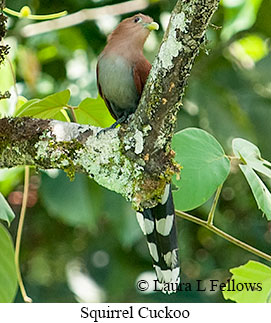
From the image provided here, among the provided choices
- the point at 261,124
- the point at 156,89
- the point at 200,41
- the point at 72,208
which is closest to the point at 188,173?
the point at 156,89

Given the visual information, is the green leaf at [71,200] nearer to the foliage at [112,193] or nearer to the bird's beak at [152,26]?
the foliage at [112,193]

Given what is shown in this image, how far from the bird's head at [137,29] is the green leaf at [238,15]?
4.01 ft

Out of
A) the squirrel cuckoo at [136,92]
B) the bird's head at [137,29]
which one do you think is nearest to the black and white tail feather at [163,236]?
the squirrel cuckoo at [136,92]

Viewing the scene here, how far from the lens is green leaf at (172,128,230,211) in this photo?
Answer: 2.10m

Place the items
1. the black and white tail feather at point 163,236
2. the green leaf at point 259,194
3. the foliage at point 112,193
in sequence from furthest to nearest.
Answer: the foliage at point 112,193 < the black and white tail feather at point 163,236 < the green leaf at point 259,194

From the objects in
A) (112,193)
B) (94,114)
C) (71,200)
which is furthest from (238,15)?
(94,114)

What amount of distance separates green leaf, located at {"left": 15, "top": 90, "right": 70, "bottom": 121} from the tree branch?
0.07 metres

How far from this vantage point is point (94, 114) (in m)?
2.50

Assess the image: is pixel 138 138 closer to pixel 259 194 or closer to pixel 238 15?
pixel 259 194

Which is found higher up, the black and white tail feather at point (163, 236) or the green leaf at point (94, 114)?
the green leaf at point (94, 114)

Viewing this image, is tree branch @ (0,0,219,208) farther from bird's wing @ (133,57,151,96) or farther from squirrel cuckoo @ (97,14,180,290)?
bird's wing @ (133,57,151,96)

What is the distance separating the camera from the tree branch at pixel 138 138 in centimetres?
182

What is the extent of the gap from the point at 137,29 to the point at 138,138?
92cm

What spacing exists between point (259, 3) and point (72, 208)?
5.70ft
